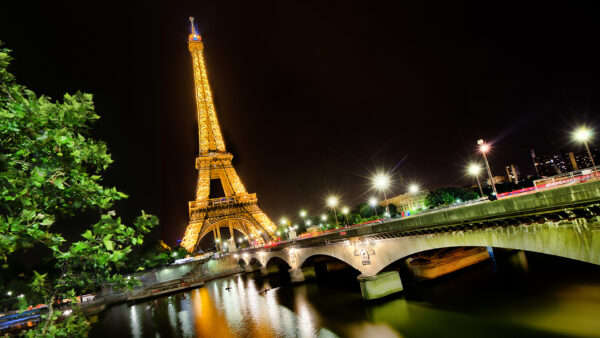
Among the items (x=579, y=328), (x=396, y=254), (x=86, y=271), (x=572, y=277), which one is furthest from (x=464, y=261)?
(x=86, y=271)

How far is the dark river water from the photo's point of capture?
16.8 meters

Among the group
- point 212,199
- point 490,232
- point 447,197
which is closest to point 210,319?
point 490,232

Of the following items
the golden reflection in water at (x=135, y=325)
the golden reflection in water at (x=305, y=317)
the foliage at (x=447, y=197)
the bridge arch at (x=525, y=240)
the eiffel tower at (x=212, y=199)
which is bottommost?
the golden reflection in water at (x=135, y=325)

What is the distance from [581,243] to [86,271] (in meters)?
15.4

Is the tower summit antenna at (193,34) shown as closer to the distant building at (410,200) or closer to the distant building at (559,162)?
the distant building at (410,200)

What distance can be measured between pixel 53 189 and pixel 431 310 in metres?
22.5

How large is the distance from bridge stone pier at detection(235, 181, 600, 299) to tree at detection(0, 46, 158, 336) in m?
14.2

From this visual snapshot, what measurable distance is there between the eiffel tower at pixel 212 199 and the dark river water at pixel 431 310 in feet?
116

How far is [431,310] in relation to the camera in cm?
2042

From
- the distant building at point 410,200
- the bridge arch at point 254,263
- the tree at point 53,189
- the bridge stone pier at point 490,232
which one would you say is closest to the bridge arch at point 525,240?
the bridge stone pier at point 490,232

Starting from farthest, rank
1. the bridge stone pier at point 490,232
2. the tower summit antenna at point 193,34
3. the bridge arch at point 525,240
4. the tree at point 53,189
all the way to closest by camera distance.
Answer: the tower summit antenna at point 193,34 → the bridge arch at point 525,240 → the bridge stone pier at point 490,232 → the tree at point 53,189

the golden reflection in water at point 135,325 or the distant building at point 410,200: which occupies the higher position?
the distant building at point 410,200

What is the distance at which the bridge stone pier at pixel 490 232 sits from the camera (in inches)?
435

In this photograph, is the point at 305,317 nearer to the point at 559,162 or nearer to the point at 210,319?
the point at 210,319
